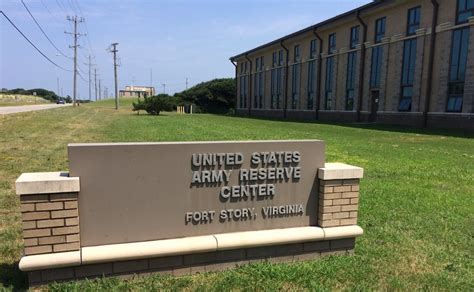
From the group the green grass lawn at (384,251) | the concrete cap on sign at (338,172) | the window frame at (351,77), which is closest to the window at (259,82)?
the window frame at (351,77)

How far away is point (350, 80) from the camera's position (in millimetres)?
35281

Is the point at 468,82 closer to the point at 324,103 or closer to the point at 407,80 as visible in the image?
the point at 407,80

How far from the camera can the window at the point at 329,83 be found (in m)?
38.2

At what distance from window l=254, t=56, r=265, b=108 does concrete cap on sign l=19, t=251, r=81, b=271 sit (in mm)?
52539

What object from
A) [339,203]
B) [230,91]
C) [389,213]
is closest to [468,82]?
[389,213]

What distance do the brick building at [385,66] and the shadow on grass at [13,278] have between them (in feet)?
80.3

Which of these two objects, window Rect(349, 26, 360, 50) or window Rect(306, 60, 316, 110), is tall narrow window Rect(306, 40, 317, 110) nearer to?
window Rect(306, 60, 316, 110)

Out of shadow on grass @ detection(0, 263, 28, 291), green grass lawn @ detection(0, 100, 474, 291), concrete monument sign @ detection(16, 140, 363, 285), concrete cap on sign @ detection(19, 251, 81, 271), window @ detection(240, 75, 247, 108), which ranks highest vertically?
window @ detection(240, 75, 247, 108)

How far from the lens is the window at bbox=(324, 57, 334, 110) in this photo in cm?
3825

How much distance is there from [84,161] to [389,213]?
4173mm

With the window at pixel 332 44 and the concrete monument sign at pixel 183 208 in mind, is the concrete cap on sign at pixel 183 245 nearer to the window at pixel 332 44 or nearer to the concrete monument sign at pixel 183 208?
the concrete monument sign at pixel 183 208

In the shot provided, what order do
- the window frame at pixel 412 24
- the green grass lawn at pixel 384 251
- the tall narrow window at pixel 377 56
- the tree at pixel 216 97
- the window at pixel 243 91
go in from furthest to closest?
1. the tree at pixel 216 97
2. the window at pixel 243 91
3. the tall narrow window at pixel 377 56
4. the window frame at pixel 412 24
5. the green grass lawn at pixel 384 251

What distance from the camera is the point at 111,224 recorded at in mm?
3697

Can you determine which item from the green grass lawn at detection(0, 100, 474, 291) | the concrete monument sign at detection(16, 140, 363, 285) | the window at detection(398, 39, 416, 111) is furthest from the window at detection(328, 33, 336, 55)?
the concrete monument sign at detection(16, 140, 363, 285)
